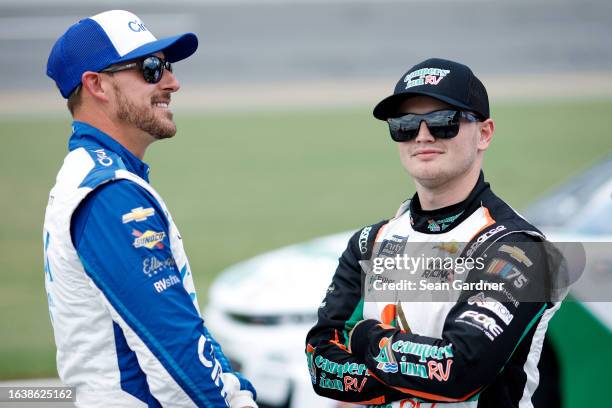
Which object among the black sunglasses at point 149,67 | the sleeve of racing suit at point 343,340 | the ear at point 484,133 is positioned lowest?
the sleeve of racing suit at point 343,340

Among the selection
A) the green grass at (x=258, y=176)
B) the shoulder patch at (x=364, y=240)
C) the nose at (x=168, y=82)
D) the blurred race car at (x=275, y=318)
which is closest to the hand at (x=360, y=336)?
the shoulder patch at (x=364, y=240)

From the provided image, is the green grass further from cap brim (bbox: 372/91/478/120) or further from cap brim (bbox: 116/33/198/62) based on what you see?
cap brim (bbox: 372/91/478/120)

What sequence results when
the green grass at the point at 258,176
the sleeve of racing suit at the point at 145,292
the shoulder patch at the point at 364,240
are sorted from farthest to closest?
the green grass at the point at 258,176 → the shoulder patch at the point at 364,240 → the sleeve of racing suit at the point at 145,292

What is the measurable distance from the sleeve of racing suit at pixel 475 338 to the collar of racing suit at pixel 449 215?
0.56ft

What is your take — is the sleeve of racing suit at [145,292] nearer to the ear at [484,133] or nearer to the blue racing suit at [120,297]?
the blue racing suit at [120,297]

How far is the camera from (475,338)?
2.60 meters

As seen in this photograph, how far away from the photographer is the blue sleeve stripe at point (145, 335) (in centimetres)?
257

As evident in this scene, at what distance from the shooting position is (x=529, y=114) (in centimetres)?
1716

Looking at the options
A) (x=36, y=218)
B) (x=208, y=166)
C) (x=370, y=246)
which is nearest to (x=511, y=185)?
(x=208, y=166)

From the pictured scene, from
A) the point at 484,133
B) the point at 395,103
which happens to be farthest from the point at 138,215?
the point at 484,133

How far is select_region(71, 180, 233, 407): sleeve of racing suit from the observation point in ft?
8.43

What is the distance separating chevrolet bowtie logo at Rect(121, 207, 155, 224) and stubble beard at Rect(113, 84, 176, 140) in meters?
0.40

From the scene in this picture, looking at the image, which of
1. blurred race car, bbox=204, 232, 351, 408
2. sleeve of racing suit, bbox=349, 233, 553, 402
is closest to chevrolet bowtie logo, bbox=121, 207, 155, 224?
sleeve of racing suit, bbox=349, 233, 553, 402

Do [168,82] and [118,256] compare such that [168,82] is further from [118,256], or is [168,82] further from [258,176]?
[258,176]
